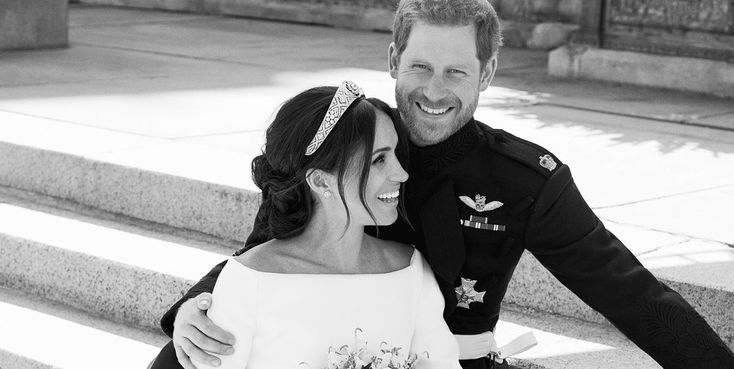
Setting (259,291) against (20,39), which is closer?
(259,291)

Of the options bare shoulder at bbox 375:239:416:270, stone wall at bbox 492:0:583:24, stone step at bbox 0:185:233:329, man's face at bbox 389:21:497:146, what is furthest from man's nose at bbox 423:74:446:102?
stone wall at bbox 492:0:583:24

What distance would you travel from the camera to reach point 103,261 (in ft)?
14.5

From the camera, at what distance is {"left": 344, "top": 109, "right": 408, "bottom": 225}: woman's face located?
2814mm

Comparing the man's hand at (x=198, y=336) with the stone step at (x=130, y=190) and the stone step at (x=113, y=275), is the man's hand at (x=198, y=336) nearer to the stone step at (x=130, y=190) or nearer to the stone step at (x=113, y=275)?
the stone step at (x=113, y=275)

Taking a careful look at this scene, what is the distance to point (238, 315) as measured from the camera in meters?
2.79

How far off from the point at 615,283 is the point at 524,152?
41 cm

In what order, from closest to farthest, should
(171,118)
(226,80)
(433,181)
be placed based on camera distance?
1. (433,181)
2. (171,118)
3. (226,80)

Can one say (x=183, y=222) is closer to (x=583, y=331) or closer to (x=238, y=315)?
(x=583, y=331)

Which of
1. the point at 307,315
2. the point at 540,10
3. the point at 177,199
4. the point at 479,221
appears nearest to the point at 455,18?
the point at 479,221

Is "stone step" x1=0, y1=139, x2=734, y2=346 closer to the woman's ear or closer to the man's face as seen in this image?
the man's face

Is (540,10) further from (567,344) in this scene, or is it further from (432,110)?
(432,110)

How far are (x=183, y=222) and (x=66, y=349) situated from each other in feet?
2.68

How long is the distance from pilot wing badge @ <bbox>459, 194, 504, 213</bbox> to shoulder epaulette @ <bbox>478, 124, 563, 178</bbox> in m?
0.12

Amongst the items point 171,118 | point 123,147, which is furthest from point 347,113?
point 171,118
